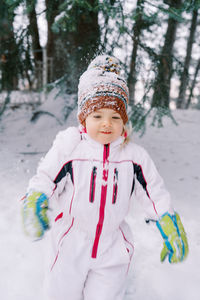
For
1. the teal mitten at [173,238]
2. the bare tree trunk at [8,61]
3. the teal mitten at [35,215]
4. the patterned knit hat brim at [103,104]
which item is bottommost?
the teal mitten at [173,238]

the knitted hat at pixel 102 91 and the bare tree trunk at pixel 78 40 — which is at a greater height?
the bare tree trunk at pixel 78 40

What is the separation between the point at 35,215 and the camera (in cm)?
139

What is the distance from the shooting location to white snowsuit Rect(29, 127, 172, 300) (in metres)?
1.56

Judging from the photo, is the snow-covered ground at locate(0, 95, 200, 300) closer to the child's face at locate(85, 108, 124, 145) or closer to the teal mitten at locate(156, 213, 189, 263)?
the teal mitten at locate(156, 213, 189, 263)

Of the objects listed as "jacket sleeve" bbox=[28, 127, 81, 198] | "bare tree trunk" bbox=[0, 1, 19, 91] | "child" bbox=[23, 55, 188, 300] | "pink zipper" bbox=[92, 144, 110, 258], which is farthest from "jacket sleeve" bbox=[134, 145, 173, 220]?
"bare tree trunk" bbox=[0, 1, 19, 91]

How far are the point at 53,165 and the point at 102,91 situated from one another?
0.56 meters

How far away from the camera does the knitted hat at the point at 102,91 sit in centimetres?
153

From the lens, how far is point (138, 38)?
351 cm

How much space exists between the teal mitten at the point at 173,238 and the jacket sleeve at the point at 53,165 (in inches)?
27.7

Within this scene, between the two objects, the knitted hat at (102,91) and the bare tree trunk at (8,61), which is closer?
the knitted hat at (102,91)

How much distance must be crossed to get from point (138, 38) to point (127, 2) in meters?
0.60

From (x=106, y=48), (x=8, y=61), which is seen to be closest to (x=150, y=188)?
(x=106, y=48)

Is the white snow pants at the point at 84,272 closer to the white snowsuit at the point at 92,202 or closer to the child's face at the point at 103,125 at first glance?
the white snowsuit at the point at 92,202

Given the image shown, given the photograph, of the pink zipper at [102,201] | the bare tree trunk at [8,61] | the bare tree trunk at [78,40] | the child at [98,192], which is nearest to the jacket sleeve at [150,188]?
the child at [98,192]
